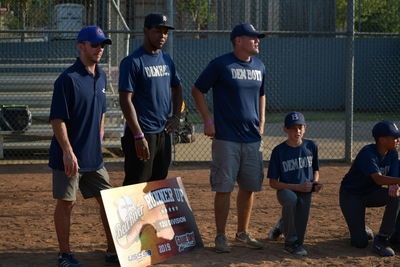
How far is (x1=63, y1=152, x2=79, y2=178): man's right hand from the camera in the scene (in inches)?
195

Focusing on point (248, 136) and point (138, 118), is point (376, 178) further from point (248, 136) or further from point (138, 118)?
→ point (138, 118)

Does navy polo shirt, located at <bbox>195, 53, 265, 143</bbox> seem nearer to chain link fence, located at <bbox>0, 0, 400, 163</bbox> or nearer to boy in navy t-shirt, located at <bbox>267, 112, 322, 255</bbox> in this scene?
boy in navy t-shirt, located at <bbox>267, 112, 322, 255</bbox>

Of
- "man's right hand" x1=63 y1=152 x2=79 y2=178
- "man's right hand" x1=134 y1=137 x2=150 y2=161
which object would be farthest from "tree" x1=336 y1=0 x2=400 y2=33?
"man's right hand" x1=63 y1=152 x2=79 y2=178

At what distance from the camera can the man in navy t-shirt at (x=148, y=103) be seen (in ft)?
17.6

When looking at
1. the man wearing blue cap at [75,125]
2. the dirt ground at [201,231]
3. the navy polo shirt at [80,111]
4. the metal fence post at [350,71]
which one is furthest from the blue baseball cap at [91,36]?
the metal fence post at [350,71]

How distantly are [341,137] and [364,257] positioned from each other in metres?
10.0

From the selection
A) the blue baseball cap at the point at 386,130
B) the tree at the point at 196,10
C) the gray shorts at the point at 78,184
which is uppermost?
the tree at the point at 196,10

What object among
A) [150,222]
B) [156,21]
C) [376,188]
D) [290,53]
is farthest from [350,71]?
[290,53]

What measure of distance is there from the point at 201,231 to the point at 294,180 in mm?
1218

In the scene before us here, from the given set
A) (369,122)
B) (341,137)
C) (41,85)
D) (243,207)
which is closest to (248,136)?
(243,207)

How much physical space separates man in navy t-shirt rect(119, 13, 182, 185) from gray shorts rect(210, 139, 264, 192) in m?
0.45

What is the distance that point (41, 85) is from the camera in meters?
13.0

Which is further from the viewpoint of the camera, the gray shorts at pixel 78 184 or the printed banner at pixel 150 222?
the printed banner at pixel 150 222

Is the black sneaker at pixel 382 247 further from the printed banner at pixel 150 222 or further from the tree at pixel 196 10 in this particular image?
the tree at pixel 196 10
